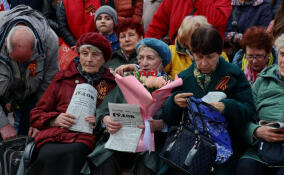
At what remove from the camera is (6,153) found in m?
3.93

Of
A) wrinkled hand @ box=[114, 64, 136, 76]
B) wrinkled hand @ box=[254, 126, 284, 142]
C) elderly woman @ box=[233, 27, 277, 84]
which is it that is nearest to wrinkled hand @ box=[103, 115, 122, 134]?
wrinkled hand @ box=[114, 64, 136, 76]

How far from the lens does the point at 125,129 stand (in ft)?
11.3

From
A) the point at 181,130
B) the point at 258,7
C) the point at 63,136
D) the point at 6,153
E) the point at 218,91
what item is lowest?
the point at 6,153

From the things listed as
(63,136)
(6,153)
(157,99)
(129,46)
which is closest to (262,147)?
(157,99)

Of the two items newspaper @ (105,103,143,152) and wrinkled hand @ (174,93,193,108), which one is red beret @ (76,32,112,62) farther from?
wrinkled hand @ (174,93,193,108)

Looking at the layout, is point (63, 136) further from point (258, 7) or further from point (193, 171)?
point (258, 7)

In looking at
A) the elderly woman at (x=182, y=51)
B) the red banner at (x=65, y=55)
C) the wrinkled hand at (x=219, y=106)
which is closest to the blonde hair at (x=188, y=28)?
the elderly woman at (x=182, y=51)

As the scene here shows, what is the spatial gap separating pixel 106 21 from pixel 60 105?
174 cm

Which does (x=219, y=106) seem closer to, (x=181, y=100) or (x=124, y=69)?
(x=181, y=100)

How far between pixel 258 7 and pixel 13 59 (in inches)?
122

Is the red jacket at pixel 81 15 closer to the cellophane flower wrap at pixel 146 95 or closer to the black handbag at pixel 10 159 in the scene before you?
the black handbag at pixel 10 159

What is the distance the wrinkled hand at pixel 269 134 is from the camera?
3.09 metres

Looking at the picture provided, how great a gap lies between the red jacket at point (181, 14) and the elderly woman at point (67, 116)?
4.39 feet

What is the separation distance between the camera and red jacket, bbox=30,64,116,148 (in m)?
3.67
